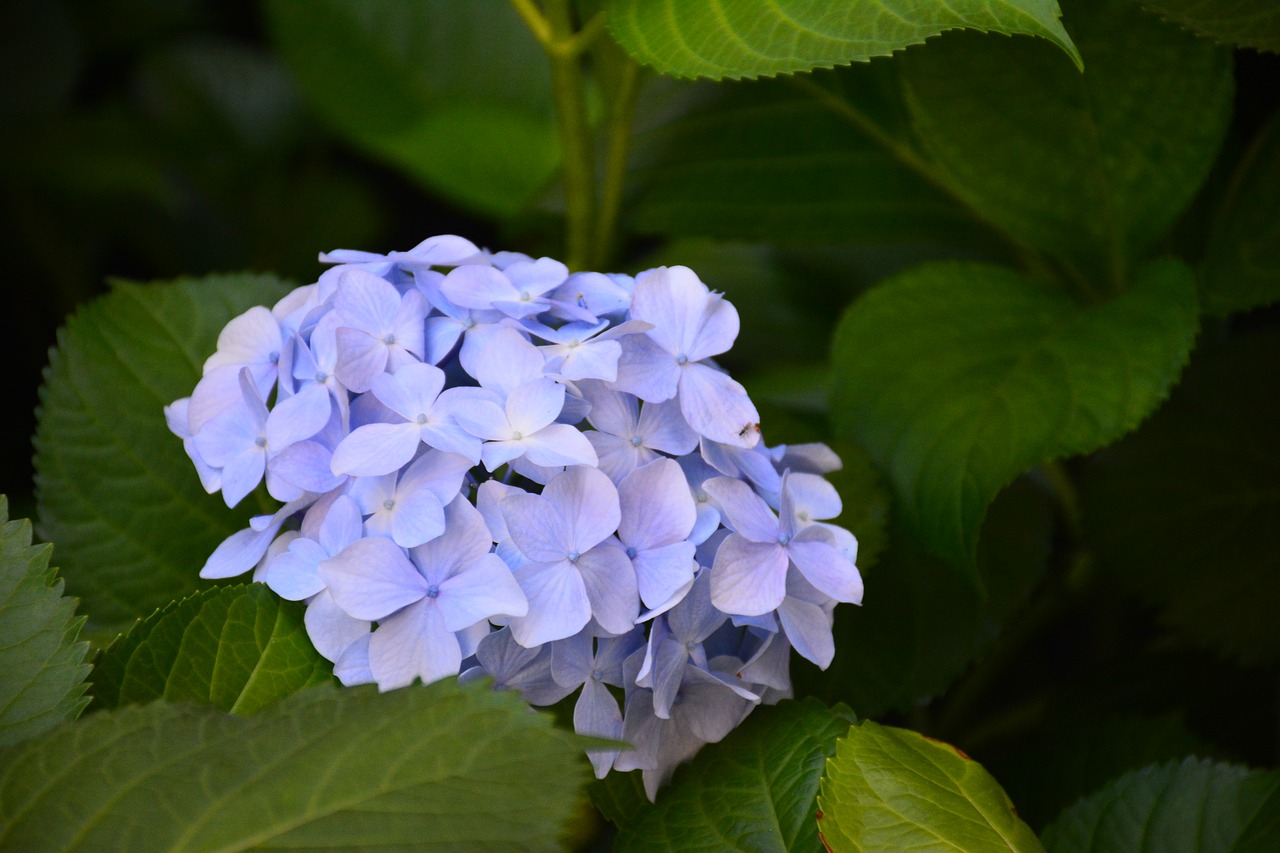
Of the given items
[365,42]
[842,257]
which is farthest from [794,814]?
[365,42]

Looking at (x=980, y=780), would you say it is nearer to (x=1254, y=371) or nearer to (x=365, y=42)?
(x=1254, y=371)

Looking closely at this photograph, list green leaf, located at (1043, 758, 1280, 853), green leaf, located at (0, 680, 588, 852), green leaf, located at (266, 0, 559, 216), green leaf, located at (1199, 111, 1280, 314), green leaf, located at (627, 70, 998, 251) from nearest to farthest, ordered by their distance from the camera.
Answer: green leaf, located at (0, 680, 588, 852) → green leaf, located at (1043, 758, 1280, 853) → green leaf, located at (1199, 111, 1280, 314) → green leaf, located at (627, 70, 998, 251) → green leaf, located at (266, 0, 559, 216)

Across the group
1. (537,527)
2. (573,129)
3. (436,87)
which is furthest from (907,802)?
(436,87)

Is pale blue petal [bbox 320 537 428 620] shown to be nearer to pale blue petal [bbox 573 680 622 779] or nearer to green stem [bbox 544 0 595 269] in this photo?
pale blue petal [bbox 573 680 622 779]

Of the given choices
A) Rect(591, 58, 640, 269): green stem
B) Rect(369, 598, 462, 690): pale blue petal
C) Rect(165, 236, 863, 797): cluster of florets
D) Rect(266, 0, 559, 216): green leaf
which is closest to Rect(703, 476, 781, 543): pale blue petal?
Rect(165, 236, 863, 797): cluster of florets

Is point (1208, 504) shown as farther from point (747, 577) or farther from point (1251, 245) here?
point (747, 577)
